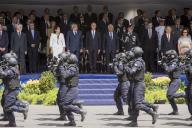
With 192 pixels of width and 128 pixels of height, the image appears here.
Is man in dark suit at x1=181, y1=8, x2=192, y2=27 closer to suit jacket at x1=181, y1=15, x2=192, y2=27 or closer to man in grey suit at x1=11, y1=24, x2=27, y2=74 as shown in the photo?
suit jacket at x1=181, y1=15, x2=192, y2=27

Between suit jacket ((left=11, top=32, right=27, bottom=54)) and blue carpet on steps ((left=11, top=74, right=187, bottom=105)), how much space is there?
1.03 metres

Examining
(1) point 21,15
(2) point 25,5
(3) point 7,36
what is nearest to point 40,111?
(3) point 7,36

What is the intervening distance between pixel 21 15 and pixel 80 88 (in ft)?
14.0

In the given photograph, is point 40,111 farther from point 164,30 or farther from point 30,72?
point 164,30

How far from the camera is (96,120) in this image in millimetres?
17344

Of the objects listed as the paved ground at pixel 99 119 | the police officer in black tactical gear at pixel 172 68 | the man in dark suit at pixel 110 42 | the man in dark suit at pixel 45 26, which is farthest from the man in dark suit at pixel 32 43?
the police officer in black tactical gear at pixel 172 68

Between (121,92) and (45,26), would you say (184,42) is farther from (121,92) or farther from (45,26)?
(121,92)

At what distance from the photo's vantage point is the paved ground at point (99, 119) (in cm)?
1617

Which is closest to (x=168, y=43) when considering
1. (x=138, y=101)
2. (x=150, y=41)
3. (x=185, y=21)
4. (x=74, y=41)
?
(x=150, y=41)

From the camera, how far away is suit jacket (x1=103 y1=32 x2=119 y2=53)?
23.7 metres

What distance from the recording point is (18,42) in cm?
2323

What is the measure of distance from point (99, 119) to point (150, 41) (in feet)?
24.0

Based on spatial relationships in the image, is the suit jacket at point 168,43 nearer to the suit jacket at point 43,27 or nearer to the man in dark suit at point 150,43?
the man in dark suit at point 150,43

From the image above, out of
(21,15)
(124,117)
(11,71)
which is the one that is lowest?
(124,117)
